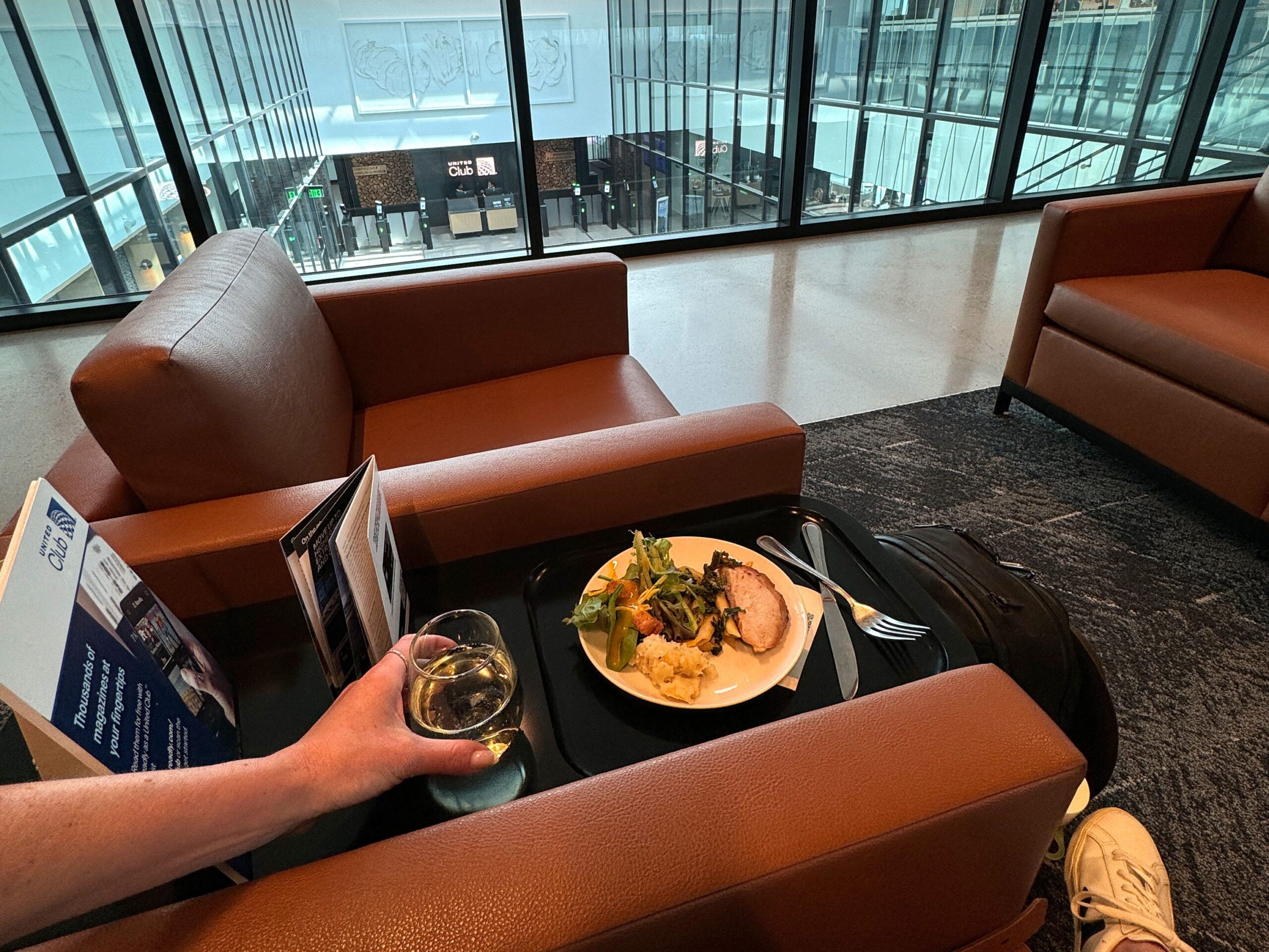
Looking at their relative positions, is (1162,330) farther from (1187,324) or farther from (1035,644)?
(1035,644)

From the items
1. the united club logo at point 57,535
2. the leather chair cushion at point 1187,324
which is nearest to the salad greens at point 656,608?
the united club logo at point 57,535

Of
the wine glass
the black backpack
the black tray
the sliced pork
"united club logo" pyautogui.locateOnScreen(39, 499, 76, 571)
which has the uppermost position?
"united club logo" pyautogui.locateOnScreen(39, 499, 76, 571)

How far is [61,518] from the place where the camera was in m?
0.60

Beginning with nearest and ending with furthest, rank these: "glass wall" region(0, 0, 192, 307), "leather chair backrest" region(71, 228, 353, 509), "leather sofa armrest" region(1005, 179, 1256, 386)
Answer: "leather chair backrest" region(71, 228, 353, 509) < "leather sofa armrest" region(1005, 179, 1256, 386) < "glass wall" region(0, 0, 192, 307)

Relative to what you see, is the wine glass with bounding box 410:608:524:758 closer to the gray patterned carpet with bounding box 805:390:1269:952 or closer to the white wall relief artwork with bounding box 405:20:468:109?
the gray patterned carpet with bounding box 805:390:1269:952

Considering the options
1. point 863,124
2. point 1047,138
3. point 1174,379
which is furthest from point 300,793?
point 1047,138

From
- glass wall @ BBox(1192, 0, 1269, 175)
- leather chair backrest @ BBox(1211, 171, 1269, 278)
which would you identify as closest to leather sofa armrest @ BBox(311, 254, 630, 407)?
leather chair backrest @ BBox(1211, 171, 1269, 278)

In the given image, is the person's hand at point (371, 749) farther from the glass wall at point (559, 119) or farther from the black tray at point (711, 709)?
the glass wall at point (559, 119)

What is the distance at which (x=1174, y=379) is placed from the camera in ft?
5.75

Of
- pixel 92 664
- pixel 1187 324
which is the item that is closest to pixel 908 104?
pixel 1187 324

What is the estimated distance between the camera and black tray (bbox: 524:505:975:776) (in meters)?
0.74

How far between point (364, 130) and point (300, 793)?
11.0 feet

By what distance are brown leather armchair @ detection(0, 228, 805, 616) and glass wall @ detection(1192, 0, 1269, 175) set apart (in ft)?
16.4

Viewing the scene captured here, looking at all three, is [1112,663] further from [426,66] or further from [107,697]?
[426,66]
